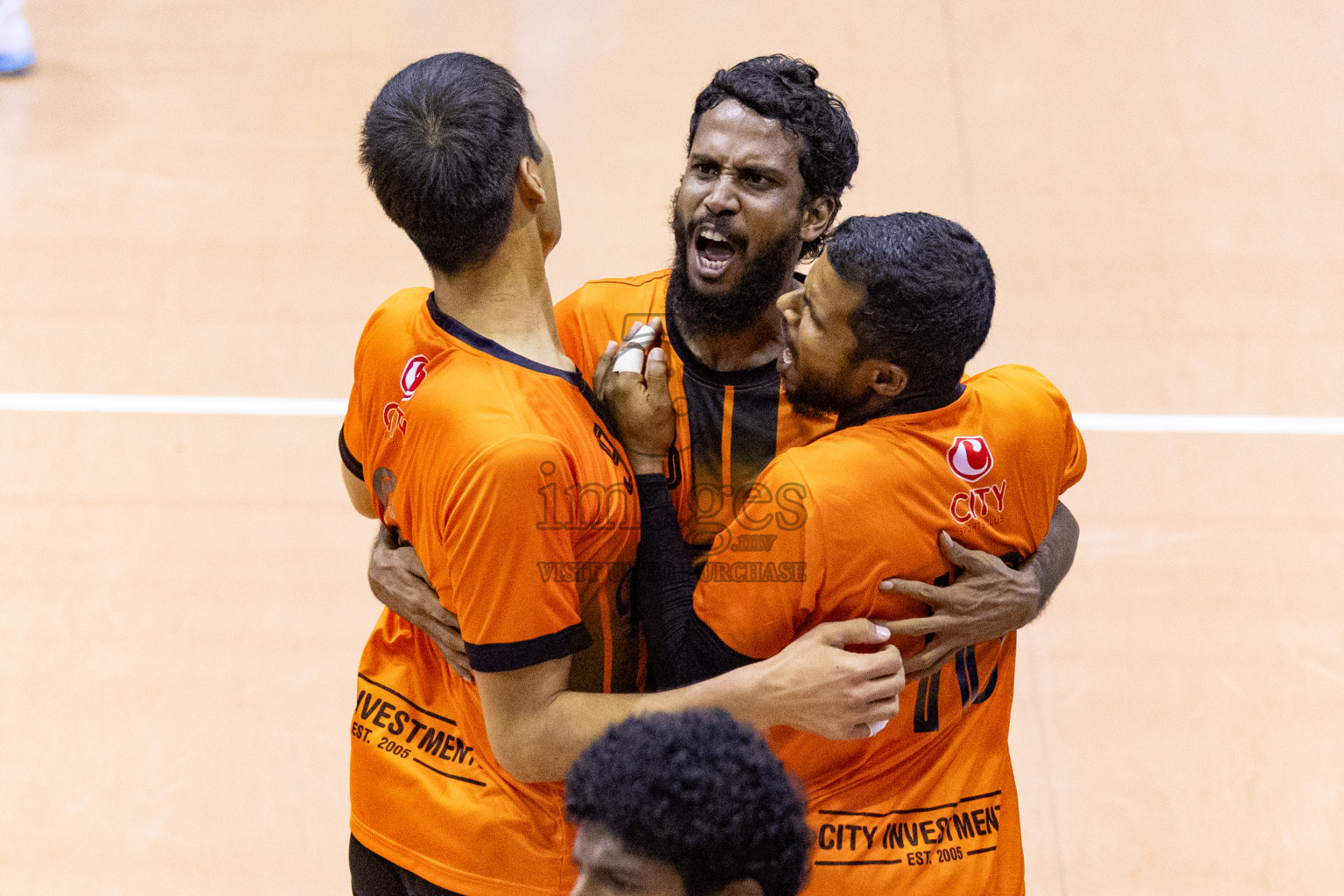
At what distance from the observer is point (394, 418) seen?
297cm

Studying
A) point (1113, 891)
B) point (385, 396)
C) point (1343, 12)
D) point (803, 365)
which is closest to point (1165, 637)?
point (1113, 891)

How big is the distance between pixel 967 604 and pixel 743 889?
97cm

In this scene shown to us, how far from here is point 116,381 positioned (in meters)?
6.17

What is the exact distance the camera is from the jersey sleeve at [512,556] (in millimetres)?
2400

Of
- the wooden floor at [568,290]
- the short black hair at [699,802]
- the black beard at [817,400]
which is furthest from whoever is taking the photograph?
the wooden floor at [568,290]

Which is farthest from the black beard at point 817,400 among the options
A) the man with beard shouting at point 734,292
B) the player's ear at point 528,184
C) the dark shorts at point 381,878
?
the dark shorts at point 381,878

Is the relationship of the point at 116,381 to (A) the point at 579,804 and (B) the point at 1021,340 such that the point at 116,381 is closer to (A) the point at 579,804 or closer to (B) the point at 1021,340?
(B) the point at 1021,340

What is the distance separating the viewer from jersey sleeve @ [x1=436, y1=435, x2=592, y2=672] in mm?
2400

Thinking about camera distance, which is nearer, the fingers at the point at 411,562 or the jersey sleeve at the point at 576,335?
the fingers at the point at 411,562

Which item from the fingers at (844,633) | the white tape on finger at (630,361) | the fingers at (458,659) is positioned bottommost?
the fingers at (458,659)

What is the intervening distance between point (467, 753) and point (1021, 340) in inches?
168

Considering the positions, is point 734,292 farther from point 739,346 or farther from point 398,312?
point 398,312

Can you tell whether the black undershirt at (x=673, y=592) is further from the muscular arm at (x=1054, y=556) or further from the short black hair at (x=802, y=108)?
the short black hair at (x=802, y=108)

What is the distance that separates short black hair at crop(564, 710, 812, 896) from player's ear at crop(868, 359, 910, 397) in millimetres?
879
